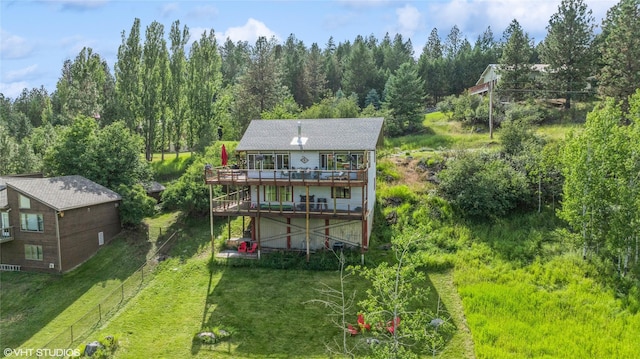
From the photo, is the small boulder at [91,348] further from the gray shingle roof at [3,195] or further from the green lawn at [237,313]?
the gray shingle roof at [3,195]

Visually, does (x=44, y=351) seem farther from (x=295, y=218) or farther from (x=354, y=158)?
(x=354, y=158)

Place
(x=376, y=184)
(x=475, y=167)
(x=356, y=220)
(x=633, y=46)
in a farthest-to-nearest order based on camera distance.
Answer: (x=633, y=46) < (x=376, y=184) < (x=475, y=167) < (x=356, y=220)

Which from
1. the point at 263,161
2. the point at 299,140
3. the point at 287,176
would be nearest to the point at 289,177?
the point at 287,176

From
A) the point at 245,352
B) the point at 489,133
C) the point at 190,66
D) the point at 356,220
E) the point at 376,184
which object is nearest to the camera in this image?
the point at 245,352

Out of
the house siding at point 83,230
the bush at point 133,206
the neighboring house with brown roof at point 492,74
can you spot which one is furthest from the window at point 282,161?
the neighboring house with brown roof at point 492,74

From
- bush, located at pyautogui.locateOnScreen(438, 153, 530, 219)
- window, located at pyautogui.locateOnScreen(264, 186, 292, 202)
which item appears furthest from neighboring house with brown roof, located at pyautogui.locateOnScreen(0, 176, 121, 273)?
bush, located at pyautogui.locateOnScreen(438, 153, 530, 219)

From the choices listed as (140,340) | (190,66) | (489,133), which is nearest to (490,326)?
(140,340)

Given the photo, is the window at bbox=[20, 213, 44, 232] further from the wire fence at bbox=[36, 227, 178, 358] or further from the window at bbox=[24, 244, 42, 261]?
the wire fence at bbox=[36, 227, 178, 358]

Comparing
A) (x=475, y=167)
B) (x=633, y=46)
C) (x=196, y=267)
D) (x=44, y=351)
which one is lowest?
(x=44, y=351)
